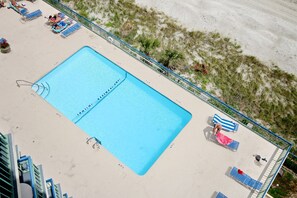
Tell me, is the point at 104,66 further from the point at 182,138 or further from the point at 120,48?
the point at 182,138

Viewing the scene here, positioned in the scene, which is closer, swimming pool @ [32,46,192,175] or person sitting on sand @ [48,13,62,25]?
swimming pool @ [32,46,192,175]

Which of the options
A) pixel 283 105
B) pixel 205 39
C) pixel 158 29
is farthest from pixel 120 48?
pixel 283 105

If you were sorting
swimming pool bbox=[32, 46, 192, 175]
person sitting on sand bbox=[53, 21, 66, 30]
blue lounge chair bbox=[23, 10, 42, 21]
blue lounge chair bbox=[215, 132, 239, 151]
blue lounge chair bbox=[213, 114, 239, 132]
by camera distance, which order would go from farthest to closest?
blue lounge chair bbox=[23, 10, 42, 21] < person sitting on sand bbox=[53, 21, 66, 30] < swimming pool bbox=[32, 46, 192, 175] < blue lounge chair bbox=[213, 114, 239, 132] < blue lounge chair bbox=[215, 132, 239, 151]

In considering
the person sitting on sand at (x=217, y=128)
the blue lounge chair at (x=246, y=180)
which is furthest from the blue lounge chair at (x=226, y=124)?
the blue lounge chair at (x=246, y=180)

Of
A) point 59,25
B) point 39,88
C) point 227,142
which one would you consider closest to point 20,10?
point 59,25

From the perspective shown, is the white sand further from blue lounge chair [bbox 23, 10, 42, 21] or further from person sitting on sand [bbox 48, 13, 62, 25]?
blue lounge chair [bbox 23, 10, 42, 21]

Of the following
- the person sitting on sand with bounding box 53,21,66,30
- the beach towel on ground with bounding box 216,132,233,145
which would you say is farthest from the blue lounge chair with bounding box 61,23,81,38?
the beach towel on ground with bounding box 216,132,233,145
